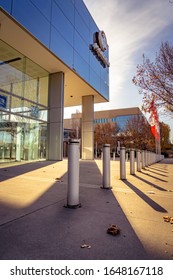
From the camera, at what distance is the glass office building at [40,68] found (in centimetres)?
1309

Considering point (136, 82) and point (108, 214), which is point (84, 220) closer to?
point (108, 214)

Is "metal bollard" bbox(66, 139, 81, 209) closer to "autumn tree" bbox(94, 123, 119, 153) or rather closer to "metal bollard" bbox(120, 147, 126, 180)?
"metal bollard" bbox(120, 147, 126, 180)

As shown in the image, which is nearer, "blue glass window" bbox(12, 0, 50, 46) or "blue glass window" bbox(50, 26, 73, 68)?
"blue glass window" bbox(12, 0, 50, 46)

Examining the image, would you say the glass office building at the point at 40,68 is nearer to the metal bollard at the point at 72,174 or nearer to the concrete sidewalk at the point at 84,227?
the metal bollard at the point at 72,174

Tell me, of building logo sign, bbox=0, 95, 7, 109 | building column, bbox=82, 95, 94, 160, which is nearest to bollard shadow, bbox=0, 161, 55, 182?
building logo sign, bbox=0, 95, 7, 109

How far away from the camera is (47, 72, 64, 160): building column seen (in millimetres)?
17938

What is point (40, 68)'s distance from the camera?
17.7 meters

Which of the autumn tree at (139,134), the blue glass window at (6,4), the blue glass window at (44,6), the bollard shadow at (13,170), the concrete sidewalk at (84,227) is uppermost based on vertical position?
the blue glass window at (44,6)

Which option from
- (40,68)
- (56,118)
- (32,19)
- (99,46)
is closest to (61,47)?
(40,68)

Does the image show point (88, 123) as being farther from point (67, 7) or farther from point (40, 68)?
point (67, 7)

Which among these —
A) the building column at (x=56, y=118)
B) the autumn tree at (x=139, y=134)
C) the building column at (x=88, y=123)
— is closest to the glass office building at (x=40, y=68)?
the building column at (x=56, y=118)
